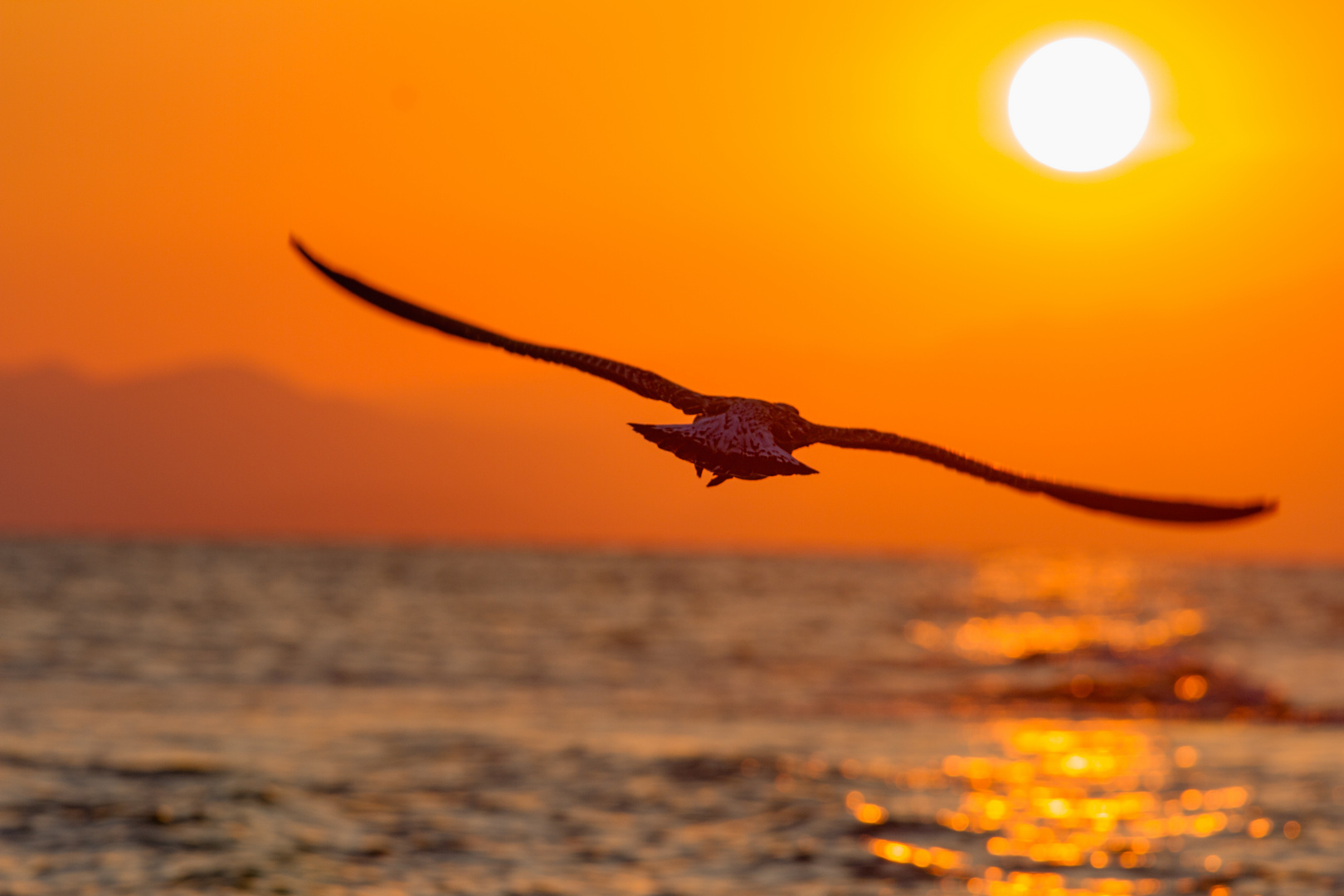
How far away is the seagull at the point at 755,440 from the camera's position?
883 cm

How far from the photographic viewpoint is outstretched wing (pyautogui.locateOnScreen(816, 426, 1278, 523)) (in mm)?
9039

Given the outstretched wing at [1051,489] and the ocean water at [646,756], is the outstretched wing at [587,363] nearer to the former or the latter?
the outstretched wing at [1051,489]

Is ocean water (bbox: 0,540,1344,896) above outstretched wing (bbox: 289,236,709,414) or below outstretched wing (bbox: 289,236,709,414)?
below

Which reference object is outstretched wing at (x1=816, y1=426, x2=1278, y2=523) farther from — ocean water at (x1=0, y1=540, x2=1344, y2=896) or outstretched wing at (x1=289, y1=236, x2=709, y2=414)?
ocean water at (x1=0, y1=540, x2=1344, y2=896)

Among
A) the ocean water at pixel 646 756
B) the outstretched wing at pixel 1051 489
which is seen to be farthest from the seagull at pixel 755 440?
the ocean water at pixel 646 756

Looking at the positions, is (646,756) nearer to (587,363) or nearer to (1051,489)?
(587,363)

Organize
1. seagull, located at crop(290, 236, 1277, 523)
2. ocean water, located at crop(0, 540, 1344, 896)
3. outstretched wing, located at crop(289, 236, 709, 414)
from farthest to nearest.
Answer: ocean water, located at crop(0, 540, 1344, 896) → outstretched wing, located at crop(289, 236, 709, 414) → seagull, located at crop(290, 236, 1277, 523)

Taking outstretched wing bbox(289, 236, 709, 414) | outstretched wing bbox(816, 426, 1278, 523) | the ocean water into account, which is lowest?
the ocean water

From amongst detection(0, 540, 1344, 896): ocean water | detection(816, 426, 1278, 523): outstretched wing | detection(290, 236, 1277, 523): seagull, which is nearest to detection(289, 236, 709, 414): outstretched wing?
detection(290, 236, 1277, 523): seagull

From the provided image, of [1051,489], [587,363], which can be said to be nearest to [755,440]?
[587,363]

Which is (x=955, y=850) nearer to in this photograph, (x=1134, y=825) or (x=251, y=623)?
(x=1134, y=825)

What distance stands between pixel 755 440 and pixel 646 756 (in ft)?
57.1

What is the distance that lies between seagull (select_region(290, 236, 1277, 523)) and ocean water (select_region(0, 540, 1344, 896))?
912 cm

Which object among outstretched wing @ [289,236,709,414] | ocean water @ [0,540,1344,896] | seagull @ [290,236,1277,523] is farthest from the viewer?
ocean water @ [0,540,1344,896]
